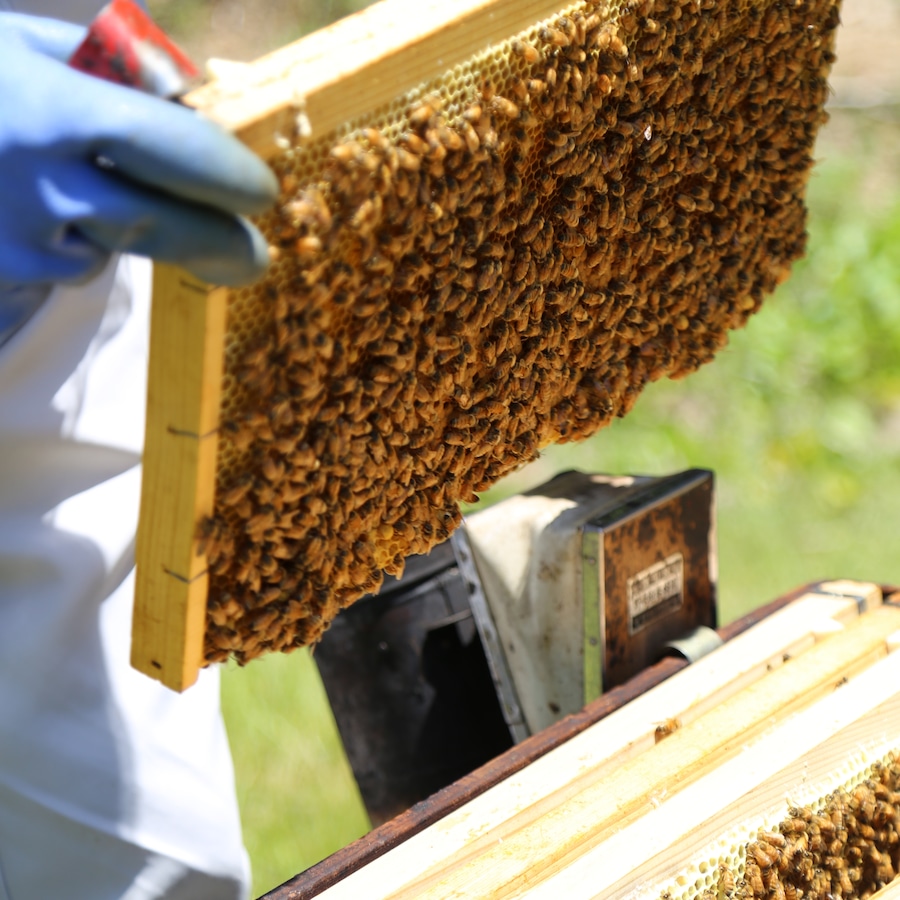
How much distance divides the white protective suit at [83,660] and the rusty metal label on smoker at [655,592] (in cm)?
92

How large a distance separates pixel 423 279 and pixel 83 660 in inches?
33.5

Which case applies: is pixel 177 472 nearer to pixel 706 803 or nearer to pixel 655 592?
pixel 706 803

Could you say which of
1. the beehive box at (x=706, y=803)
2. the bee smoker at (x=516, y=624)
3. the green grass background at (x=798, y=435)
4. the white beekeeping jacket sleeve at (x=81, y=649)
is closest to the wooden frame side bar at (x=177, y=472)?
the white beekeeping jacket sleeve at (x=81, y=649)

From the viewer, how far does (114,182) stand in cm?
115

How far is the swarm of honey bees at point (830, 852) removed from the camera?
1.63 metres

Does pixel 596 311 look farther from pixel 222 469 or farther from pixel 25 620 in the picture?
pixel 25 620

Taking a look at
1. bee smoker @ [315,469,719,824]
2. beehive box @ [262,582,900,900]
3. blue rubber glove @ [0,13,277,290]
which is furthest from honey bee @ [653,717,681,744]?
blue rubber glove @ [0,13,277,290]

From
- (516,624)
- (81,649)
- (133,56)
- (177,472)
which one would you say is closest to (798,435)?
(516,624)

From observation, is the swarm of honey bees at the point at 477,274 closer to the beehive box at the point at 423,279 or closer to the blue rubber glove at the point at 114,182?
the beehive box at the point at 423,279

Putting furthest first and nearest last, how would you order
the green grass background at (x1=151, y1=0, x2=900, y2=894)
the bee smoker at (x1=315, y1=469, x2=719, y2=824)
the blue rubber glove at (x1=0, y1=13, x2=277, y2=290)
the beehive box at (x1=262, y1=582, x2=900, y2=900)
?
the green grass background at (x1=151, y1=0, x2=900, y2=894)
the bee smoker at (x1=315, y1=469, x2=719, y2=824)
the beehive box at (x1=262, y1=582, x2=900, y2=900)
the blue rubber glove at (x1=0, y1=13, x2=277, y2=290)

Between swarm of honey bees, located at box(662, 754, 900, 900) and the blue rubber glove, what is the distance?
1.11 m

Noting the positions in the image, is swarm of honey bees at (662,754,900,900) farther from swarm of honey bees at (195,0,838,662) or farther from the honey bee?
swarm of honey bees at (195,0,838,662)

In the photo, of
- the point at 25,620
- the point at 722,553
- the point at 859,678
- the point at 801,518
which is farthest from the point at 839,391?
the point at 25,620

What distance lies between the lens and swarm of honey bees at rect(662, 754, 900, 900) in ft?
5.35
